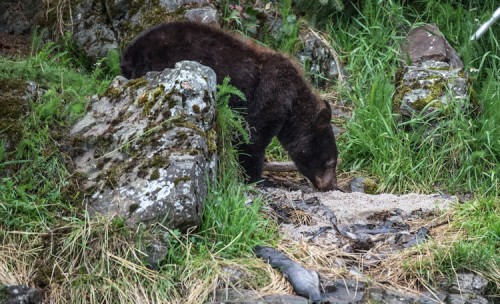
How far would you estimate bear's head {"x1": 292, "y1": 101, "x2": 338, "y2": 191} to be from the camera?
9.05m

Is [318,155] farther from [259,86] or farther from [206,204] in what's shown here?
[206,204]

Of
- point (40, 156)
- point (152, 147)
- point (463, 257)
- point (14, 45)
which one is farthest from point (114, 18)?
point (463, 257)

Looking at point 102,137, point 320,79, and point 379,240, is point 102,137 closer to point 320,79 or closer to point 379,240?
point 379,240

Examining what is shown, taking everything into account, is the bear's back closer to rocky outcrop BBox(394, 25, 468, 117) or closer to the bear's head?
the bear's head

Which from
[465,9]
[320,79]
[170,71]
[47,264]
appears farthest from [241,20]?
[47,264]

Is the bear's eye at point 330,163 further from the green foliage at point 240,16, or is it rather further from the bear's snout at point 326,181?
the green foliage at point 240,16

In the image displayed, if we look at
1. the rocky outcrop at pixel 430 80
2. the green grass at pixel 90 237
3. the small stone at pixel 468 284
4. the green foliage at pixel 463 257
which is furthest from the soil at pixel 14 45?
the small stone at pixel 468 284

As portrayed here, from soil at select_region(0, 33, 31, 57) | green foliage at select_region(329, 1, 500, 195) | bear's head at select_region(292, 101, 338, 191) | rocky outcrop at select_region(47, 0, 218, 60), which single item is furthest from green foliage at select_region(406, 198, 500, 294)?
soil at select_region(0, 33, 31, 57)

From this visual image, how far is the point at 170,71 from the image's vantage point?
696 centimetres

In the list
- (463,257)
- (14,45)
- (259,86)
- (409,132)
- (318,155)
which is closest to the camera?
(463,257)

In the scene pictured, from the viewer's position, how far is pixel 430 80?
9.96 metres

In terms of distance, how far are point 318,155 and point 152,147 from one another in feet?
10.00

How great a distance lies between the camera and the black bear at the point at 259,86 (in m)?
8.18

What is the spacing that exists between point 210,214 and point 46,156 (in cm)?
134
